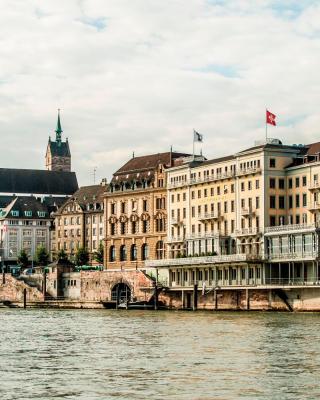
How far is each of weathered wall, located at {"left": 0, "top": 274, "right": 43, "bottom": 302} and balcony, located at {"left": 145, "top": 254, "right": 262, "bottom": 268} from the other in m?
23.5

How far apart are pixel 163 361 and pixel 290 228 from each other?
74.0 m

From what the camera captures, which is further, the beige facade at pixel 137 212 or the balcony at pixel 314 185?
the beige facade at pixel 137 212

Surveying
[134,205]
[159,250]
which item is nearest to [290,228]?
[159,250]

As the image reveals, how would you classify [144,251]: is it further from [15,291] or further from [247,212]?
[247,212]

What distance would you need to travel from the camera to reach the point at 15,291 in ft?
584

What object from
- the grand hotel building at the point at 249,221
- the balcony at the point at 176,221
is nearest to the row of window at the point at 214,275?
the grand hotel building at the point at 249,221

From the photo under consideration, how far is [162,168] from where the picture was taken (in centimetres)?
17300

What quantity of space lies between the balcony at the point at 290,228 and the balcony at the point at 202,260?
12.5 feet

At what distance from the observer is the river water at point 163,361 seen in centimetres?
5019

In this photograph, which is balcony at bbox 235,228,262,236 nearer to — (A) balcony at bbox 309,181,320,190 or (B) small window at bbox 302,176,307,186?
(B) small window at bbox 302,176,307,186

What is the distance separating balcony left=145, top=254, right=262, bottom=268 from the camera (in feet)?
454

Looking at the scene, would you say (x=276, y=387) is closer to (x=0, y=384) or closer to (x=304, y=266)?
(x=0, y=384)

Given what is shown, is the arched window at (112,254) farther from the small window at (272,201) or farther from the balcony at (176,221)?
the small window at (272,201)

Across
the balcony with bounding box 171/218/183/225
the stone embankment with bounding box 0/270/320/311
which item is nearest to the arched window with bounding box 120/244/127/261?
the stone embankment with bounding box 0/270/320/311
